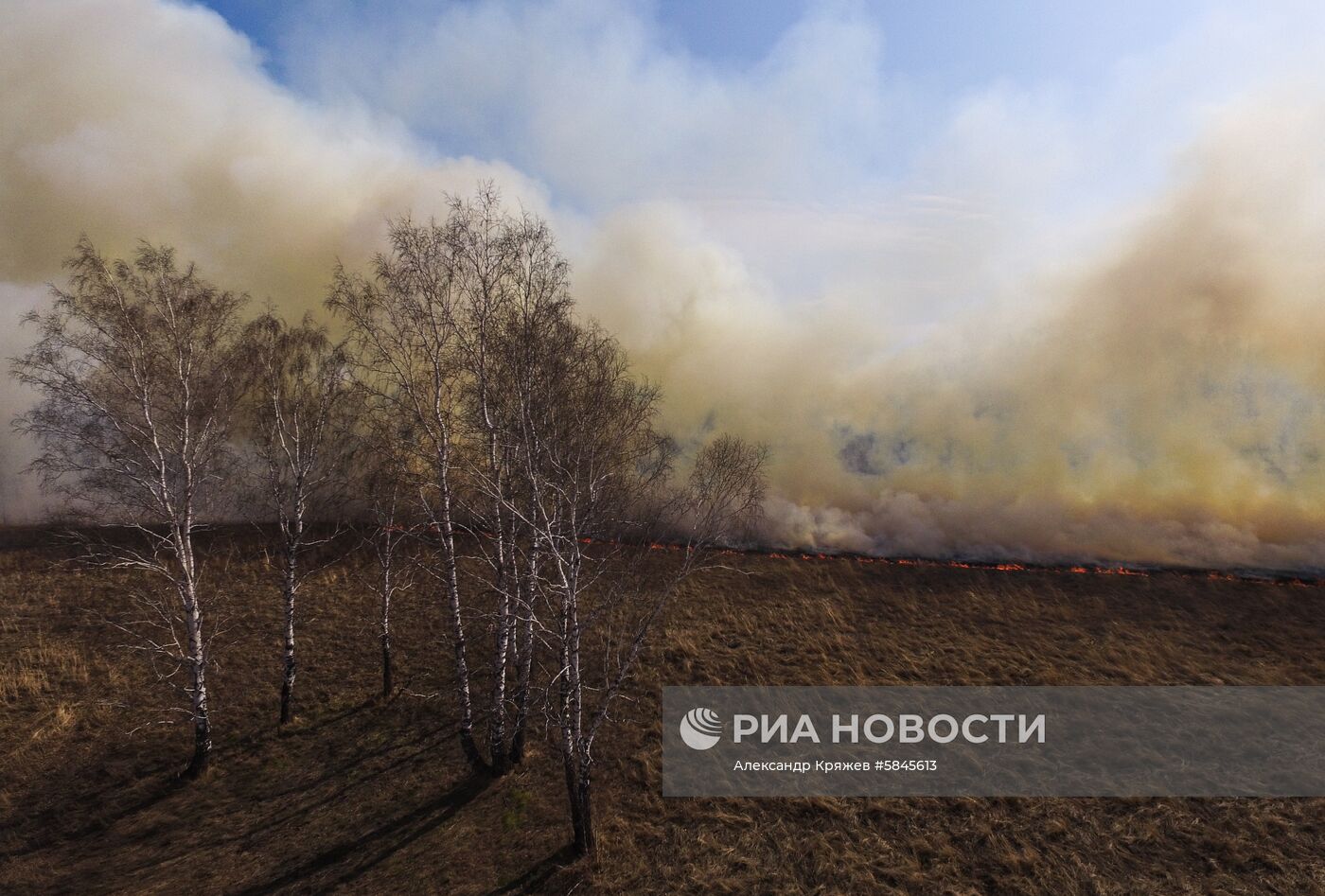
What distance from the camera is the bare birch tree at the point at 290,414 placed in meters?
17.6

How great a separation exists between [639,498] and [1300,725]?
21.1 m

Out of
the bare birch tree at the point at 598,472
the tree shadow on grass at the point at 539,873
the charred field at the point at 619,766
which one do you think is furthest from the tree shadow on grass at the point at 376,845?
the bare birch tree at the point at 598,472

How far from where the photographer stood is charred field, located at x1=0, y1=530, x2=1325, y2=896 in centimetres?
1245

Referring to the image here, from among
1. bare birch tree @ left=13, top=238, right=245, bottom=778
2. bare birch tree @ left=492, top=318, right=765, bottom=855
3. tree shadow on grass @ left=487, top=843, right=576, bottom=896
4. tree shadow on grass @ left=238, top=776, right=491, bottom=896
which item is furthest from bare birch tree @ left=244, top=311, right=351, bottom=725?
tree shadow on grass @ left=487, top=843, right=576, bottom=896

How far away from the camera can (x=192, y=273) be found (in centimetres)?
1636

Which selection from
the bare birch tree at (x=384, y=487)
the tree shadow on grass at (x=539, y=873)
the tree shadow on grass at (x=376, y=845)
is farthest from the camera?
the bare birch tree at (x=384, y=487)

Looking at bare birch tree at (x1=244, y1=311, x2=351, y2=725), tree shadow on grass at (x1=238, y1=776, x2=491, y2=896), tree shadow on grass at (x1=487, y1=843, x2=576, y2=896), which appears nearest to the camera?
tree shadow on grass at (x1=487, y1=843, x2=576, y2=896)

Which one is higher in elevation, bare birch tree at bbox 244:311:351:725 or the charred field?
bare birch tree at bbox 244:311:351:725

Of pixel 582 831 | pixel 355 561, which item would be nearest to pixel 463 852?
pixel 582 831

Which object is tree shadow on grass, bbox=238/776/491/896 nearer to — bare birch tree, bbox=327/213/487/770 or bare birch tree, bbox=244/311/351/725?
bare birch tree, bbox=327/213/487/770

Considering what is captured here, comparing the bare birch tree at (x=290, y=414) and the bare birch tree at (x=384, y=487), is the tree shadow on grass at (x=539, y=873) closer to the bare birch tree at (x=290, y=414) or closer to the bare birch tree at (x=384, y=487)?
the bare birch tree at (x=384, y=487)

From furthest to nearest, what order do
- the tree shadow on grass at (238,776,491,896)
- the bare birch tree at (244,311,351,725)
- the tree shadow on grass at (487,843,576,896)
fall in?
the bare birch tree at (244,311,351,725)
the tree shadow on grass at (238,776,491,896)
the tree shadow on grass at (487,843,576,896)

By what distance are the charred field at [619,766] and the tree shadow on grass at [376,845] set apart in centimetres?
6

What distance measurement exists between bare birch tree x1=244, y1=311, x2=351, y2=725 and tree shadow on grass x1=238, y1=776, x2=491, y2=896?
6.67 meters
